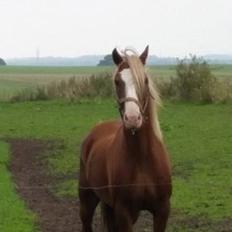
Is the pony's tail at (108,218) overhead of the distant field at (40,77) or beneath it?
overhead

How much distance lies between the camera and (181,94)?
35.5 metres

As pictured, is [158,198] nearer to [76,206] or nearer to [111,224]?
[111,224]

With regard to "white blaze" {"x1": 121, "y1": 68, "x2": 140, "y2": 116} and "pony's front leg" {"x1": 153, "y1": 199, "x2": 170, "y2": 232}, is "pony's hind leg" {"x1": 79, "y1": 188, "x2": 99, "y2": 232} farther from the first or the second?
"white blaze" {"x1": 121, "y1": 68, "x2": 140, "y2": 116}

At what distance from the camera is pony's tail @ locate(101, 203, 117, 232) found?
7.91 meters

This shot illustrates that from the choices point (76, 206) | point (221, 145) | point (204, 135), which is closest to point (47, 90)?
point (204, 135)

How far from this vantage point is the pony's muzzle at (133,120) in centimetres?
638

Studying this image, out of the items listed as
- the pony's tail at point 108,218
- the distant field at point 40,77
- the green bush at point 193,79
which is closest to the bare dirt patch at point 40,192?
the pony's tail at point 108,218

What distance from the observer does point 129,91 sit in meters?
6.59

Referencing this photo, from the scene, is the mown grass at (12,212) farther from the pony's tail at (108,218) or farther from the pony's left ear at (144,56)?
the pony's left ear at (144,56)

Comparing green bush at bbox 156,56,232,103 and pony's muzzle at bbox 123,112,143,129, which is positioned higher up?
pony's muzzle at bbox 123,112,143,129

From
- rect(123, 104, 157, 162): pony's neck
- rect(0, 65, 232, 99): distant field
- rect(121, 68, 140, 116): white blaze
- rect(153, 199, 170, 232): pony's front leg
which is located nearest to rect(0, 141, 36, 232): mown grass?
rect(153, 199, 170, 232): pony's front leg

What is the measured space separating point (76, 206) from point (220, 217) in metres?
2.64

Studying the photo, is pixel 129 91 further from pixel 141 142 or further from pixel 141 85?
pixel 141 142

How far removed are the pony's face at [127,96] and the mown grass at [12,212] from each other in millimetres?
3972
